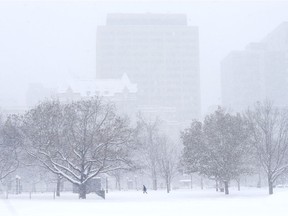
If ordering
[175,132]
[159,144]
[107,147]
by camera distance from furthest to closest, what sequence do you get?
[175,132] → [159,144] → [107,147]

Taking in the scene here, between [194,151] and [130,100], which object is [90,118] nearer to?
[194,151]

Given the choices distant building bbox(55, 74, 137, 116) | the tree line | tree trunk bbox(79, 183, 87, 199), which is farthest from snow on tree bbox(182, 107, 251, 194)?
distant building bbox(55, 74, 137, 116)

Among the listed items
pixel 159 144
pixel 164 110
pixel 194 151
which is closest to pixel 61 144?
pixel 194 151

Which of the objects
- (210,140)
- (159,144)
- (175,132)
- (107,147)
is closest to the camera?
(107,147)

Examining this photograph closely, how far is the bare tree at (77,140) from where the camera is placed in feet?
137

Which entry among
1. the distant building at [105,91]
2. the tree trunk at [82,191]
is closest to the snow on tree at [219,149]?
the tree trunk at [82,191]

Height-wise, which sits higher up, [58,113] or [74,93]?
[74,93]

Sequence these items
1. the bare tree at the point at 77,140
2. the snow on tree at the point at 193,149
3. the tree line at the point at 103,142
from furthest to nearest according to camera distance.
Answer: the snow on tree at the point at 193,149 < the tree line at the point at 103,142 < the bare tree at the point at 77,140

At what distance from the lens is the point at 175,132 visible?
6476 inches

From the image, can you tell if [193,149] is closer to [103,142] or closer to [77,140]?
[103,142]

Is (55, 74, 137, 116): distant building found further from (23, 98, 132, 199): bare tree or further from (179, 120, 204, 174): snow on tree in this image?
(23, 98, 132, 199): bare tree

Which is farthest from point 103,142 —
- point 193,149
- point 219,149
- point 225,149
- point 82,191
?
point 225,149

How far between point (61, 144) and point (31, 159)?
3.95m

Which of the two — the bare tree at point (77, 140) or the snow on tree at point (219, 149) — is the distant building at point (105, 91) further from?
the bare tree at point (77, 140)
